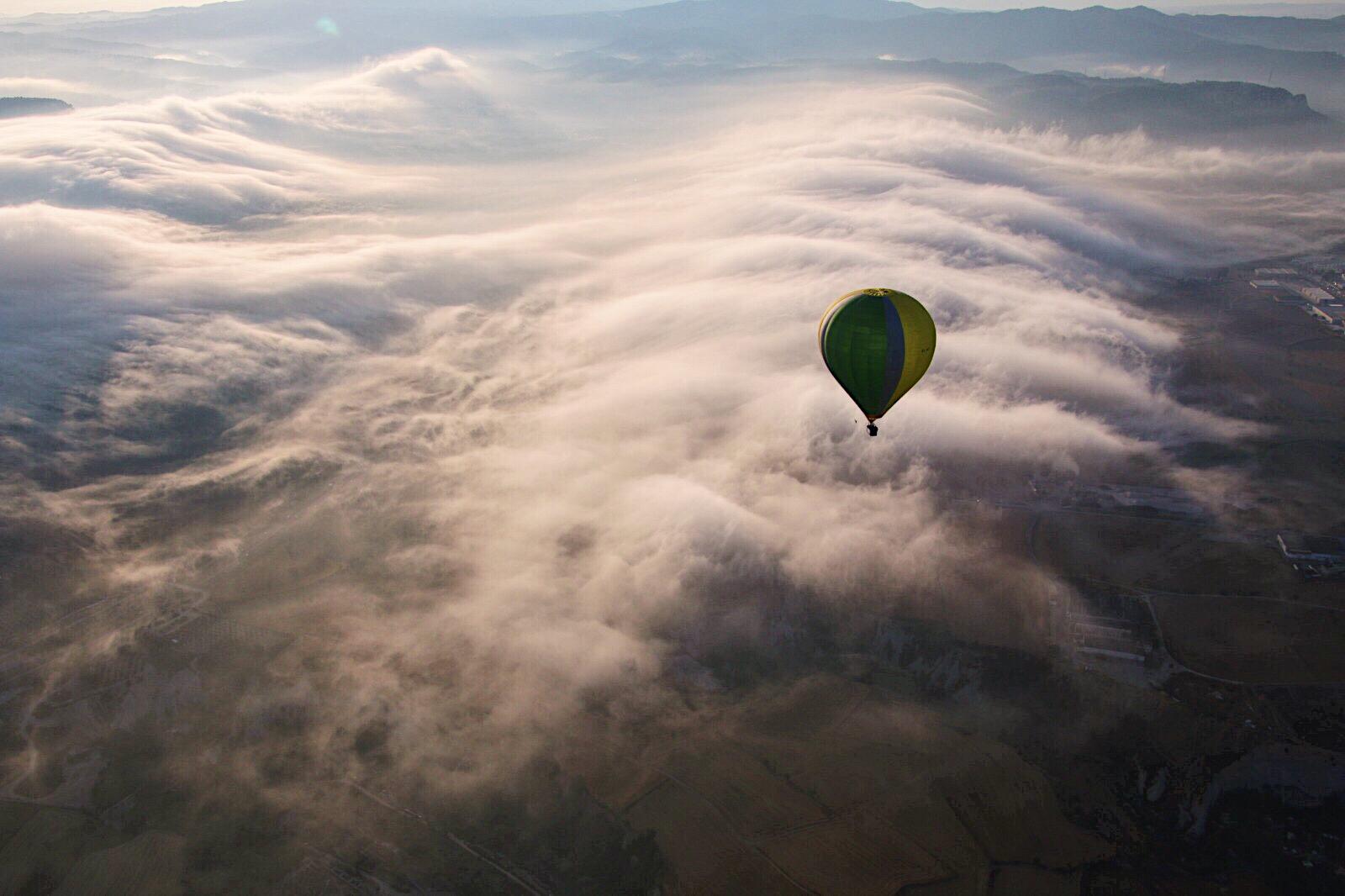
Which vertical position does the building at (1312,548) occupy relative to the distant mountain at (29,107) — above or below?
below

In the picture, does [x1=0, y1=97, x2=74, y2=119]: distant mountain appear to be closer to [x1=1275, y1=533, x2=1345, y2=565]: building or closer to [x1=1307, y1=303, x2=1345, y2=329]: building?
[x1=1275, y1=533, x2=1345, y2=565]: building

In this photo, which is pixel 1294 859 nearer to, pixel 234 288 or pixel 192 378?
pixel 192 378

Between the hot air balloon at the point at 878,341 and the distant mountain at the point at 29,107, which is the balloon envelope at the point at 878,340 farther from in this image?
the distant mountain at the point at 29,107

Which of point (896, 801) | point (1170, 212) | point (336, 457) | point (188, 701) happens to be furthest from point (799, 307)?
point (1170, 212)

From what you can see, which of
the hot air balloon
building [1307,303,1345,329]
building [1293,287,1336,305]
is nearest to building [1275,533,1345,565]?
the hot air balloon

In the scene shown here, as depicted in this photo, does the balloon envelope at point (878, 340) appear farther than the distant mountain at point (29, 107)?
No

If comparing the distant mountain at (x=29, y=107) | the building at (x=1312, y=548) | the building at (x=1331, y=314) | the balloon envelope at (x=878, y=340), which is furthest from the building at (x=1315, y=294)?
the distant mountain at (x=29, y=107)
